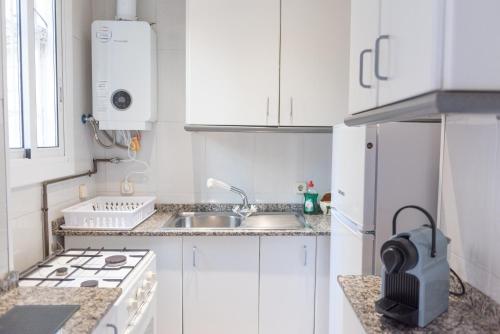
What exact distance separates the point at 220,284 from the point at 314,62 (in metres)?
1.41

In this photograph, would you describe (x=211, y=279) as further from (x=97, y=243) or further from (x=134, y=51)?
(x=134, y=51)

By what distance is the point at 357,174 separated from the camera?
160 cm

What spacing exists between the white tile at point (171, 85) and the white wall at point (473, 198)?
1.75m

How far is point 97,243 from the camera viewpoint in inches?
79.7

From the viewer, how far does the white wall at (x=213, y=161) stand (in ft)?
8.27

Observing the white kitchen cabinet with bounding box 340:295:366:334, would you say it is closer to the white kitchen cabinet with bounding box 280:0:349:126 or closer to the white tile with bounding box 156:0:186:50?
the white kitchen cabinet with bounding box 280:0:349:126

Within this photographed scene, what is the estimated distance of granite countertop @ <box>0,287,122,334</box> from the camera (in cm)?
103

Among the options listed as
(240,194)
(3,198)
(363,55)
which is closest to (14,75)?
(3,198)

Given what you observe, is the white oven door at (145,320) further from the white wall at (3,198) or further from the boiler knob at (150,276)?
the white wall at (3,198)

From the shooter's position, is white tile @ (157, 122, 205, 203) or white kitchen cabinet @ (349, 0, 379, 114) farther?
white tile @ (157, 122, 205, 203)

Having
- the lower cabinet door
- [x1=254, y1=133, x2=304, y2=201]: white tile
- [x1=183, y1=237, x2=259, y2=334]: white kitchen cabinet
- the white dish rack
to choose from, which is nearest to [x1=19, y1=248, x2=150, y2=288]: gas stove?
the white dish rack

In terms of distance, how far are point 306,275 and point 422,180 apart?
868mm

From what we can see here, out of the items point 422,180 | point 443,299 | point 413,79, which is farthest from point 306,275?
point 413,79

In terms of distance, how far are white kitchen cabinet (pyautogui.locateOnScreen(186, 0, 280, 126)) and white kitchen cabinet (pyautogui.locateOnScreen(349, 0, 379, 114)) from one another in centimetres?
99
